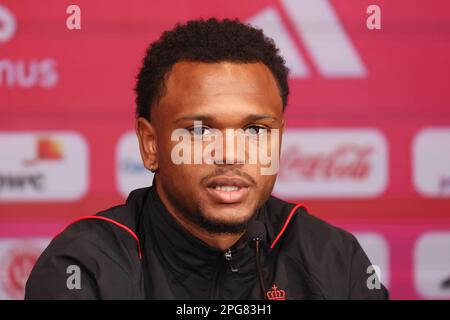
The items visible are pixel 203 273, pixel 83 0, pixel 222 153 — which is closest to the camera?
pixel 222 153

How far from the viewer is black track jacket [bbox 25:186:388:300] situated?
111 centimetres

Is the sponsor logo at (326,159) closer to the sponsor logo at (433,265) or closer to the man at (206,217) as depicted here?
the sponsor logo at (433,265)

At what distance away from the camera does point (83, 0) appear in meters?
1.97

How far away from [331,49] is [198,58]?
3.25 feet

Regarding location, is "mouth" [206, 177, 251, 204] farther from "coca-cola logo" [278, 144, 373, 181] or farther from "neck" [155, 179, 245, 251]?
"coca-cola logo" [278, 144, 373, 181]

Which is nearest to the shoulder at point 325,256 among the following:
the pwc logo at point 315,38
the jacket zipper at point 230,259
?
the jacket zipper at point 230,259

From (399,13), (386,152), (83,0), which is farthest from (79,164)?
(399,13)

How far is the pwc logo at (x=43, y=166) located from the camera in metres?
1.97

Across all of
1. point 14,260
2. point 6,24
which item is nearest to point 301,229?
point 14,260

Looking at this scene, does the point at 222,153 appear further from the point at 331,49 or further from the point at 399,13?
the point at 399,13

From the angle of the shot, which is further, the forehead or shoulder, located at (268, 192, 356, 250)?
shoulder, located at (268, 192, 356, 250)

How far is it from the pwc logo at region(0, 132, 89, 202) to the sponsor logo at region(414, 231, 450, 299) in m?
1.03

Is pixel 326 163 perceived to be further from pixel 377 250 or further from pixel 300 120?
pixel 377 250

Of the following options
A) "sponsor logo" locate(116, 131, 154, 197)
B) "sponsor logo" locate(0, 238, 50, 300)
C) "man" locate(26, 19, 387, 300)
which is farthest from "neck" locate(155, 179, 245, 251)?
"sponsor logo" locate(0, 238, 50, 300)
